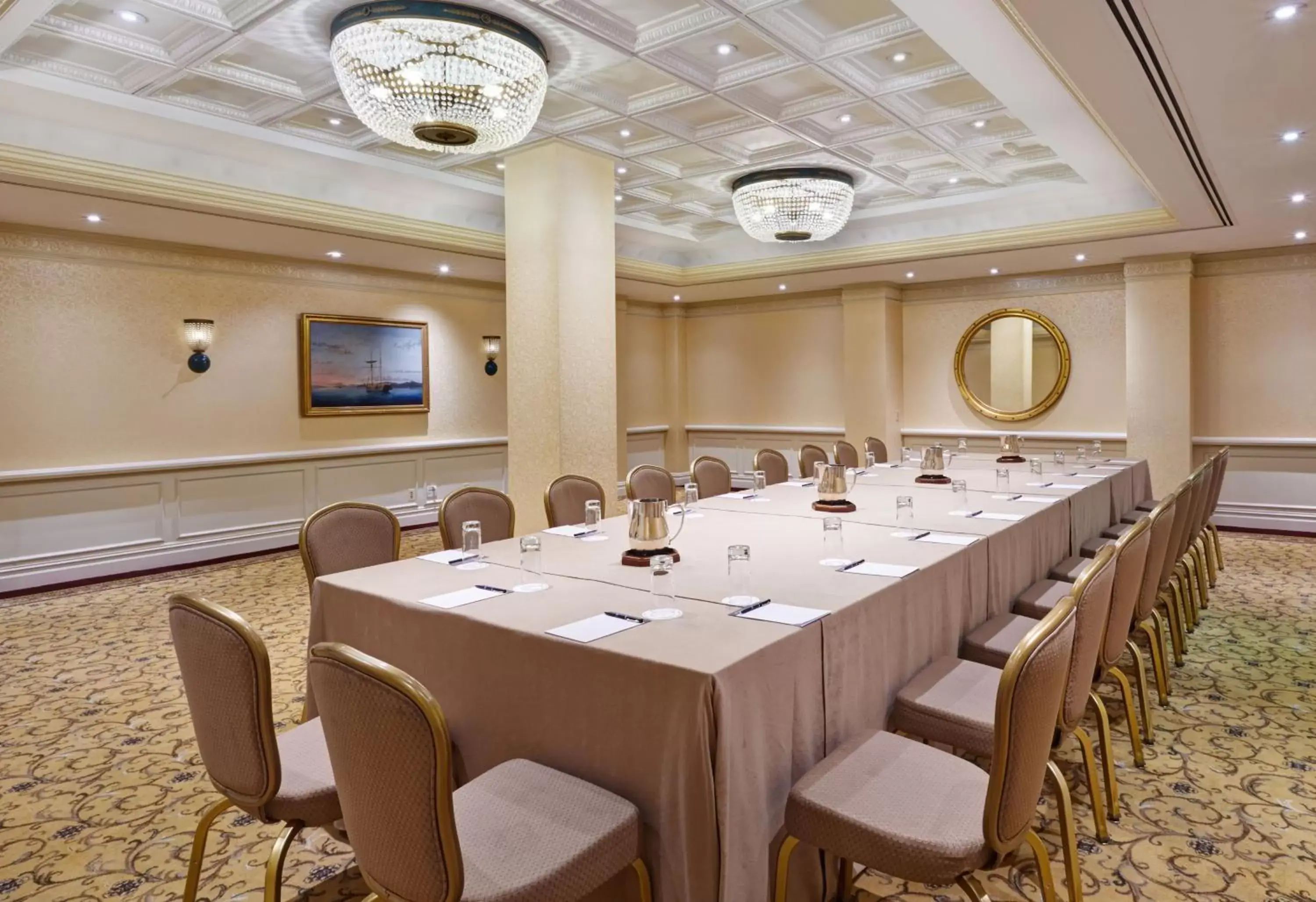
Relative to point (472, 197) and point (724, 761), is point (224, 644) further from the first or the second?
point (472, 197)

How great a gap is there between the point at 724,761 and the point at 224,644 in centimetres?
111

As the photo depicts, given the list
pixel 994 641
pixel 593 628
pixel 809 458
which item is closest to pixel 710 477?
pixel 809 458

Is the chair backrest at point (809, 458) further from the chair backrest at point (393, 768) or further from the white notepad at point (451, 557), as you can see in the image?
the chair backrest at point (393, 768)

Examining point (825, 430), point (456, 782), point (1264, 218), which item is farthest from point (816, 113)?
point (825, 430)

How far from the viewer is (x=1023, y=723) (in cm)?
158

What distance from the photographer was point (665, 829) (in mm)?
1767

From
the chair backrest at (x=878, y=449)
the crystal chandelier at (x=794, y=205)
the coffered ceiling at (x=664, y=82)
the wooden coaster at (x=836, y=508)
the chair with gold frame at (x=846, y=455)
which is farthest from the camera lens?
the chair backrest at (x=878, y=449)

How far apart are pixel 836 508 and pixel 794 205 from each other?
2651 mm

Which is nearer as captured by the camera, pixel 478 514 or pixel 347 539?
pixel 347 539

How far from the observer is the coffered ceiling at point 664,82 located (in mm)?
3832

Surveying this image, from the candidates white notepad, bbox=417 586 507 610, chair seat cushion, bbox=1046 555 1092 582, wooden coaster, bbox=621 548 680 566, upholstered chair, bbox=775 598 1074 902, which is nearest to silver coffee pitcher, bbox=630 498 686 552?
wooden coaster, bbox=621 548 680 566

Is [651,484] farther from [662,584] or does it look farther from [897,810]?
[897,810]

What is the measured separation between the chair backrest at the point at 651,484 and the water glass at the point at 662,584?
2.36 metres

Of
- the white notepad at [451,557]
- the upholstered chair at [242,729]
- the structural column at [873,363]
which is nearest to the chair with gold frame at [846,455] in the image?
the structural column at [873,363]
